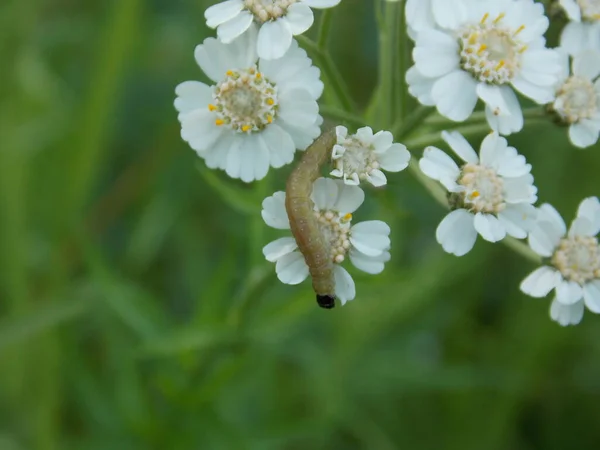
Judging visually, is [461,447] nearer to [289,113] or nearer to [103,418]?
[103,418]

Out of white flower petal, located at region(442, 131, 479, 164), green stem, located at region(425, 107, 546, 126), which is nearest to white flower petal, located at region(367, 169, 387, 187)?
white flower petal, located at region(442, 131, 479, 164)

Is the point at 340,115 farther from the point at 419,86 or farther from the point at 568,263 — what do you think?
the point at 568,263

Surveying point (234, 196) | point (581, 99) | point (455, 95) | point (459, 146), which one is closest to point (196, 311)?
point (234, 196)

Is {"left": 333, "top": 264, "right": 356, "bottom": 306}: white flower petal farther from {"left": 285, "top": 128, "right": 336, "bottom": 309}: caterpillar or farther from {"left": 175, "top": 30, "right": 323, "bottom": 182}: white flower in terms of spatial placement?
{"left": 175, "top": 30, "right": 323, "bottom": 182}: white flower

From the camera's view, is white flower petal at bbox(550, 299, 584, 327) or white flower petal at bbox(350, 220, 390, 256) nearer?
white flower petal at bbox(350, 220, 390, 256)

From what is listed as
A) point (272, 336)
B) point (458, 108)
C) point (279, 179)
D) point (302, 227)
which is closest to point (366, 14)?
point (279, 179)
